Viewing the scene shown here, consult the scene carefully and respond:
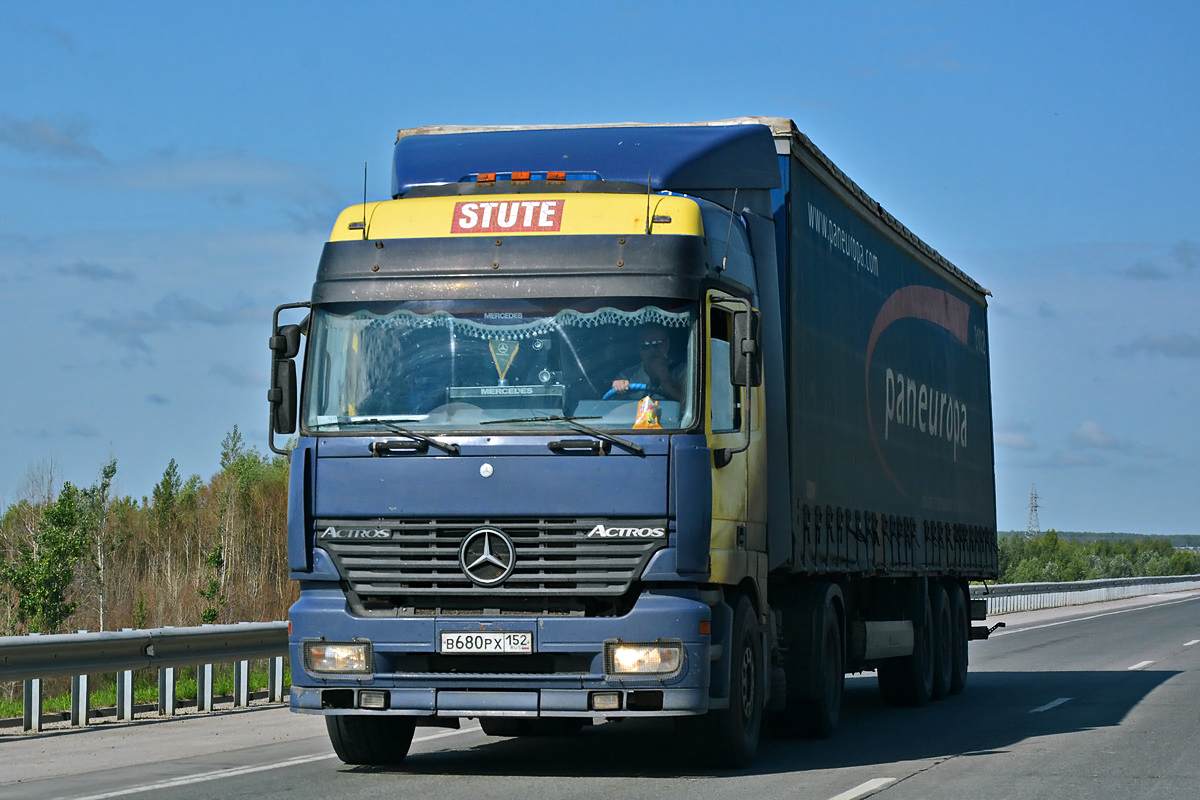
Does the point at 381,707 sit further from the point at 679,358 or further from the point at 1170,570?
the point at 1170,570

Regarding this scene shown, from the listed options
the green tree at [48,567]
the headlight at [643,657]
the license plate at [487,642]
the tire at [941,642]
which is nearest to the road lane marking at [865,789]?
the headlight at [643,657]

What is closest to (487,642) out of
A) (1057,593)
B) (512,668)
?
(512,668)

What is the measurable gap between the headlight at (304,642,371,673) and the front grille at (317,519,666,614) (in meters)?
0.25

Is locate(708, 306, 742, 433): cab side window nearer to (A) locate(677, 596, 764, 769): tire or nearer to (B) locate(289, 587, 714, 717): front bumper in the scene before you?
(B) locate(289, 587, 714, 717): front bumper

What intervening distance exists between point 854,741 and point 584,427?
4.83m

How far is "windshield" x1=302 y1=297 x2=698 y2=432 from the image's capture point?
967cm

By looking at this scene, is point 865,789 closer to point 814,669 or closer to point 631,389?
point 631,389

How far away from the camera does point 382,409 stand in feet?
32.3

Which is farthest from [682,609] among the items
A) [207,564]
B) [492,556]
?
[207,564]

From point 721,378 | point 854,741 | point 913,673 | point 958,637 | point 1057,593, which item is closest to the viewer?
point 721,378

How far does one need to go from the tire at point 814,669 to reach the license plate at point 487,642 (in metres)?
3.61

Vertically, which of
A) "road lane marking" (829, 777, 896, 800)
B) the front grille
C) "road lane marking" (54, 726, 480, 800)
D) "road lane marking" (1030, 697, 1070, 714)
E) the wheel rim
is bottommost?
"road lane marking" (1030, 697, 1070, 714)

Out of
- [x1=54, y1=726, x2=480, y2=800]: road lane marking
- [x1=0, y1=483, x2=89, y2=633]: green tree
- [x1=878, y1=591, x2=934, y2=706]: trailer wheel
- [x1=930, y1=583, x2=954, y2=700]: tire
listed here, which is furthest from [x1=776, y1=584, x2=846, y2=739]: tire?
[x1=0, y1=483, x2=89, y2=633]: green tree

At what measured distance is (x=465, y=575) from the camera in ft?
31.5
